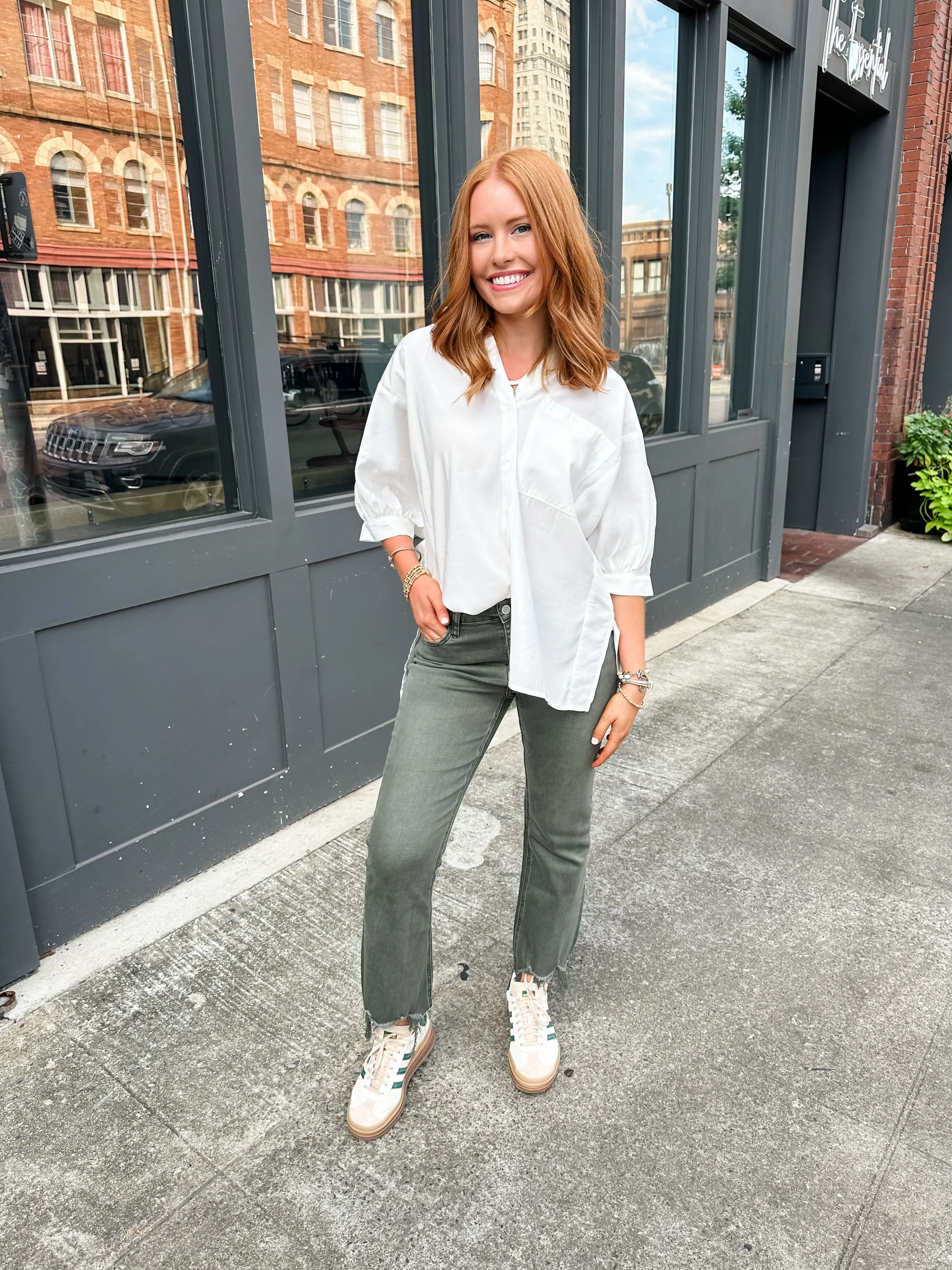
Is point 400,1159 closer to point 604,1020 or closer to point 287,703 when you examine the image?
point 604,1020

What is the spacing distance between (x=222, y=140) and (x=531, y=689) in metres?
2.18

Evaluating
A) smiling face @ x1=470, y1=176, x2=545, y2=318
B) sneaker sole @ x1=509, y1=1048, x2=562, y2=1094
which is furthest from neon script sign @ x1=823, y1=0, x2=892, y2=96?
sneaker sole @ x1=509, y1=1048, x2=562, y2=1094

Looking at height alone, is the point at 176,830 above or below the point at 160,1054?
above

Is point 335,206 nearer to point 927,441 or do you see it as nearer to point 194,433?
point 194,433

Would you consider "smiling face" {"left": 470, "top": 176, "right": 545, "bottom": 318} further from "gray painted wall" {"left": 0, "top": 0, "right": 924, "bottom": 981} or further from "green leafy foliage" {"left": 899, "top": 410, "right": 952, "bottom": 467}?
"green leafy foliage" {"left": 899, "top": 410, "right": 952, "bottom": 467}

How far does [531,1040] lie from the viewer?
2.23m

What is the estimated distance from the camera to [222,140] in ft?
9.47

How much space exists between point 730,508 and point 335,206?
3503mm

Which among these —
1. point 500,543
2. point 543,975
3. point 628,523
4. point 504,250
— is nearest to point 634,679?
point 628,523

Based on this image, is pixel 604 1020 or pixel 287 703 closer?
pixel 604 1020

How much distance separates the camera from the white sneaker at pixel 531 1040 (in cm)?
218

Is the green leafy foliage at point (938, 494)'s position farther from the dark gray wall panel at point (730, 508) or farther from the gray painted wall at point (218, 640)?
the gray painted wall at point (218, 640)

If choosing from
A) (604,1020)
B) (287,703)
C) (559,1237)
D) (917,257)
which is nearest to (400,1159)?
(559,1237)

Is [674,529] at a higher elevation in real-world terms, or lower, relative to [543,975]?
higher
